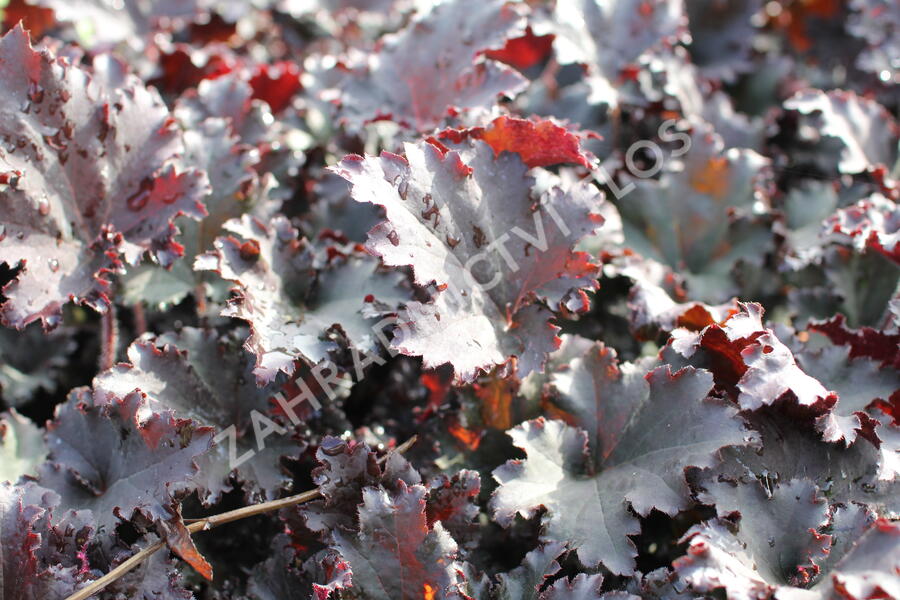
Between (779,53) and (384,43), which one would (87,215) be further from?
(779,53)

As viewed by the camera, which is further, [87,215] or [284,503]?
[87,215]

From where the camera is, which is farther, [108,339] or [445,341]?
[108,339]

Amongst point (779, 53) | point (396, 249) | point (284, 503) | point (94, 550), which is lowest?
point (779, 53)

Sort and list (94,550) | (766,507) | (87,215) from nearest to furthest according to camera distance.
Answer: (766,507), (94,550), (87,215)

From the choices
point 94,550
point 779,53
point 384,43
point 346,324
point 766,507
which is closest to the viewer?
point 766,507

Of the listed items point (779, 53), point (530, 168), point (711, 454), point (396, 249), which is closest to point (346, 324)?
point (396, 249)

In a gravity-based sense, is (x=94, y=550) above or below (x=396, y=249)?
below

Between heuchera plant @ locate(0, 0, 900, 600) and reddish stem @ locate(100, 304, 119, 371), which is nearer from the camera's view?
heuchera plant @ locate(0, 0, 900, 600)

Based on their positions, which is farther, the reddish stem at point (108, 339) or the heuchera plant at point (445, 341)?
the reddish stem at point (108, 339)
